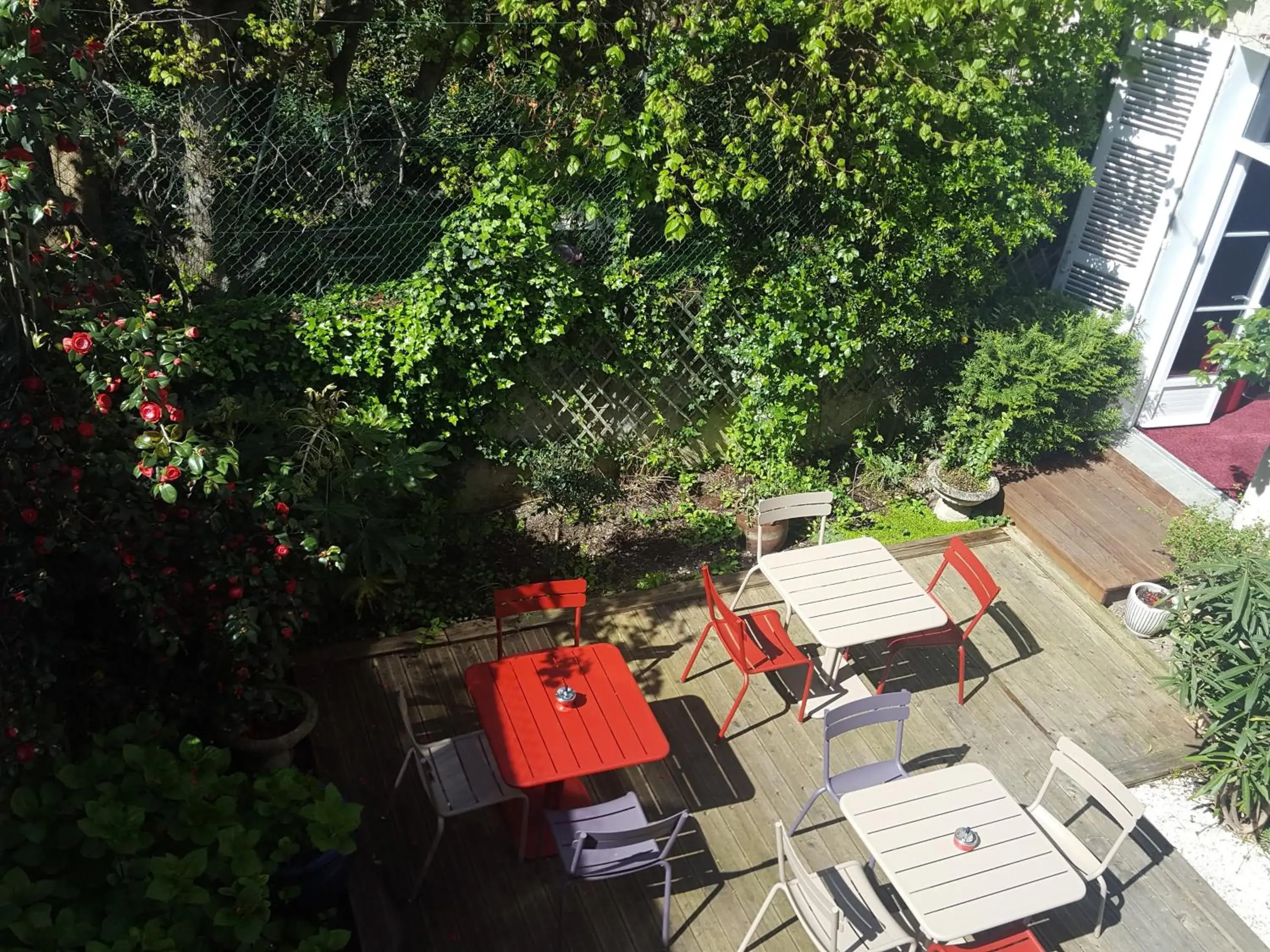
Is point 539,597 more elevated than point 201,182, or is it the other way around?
point 201,182

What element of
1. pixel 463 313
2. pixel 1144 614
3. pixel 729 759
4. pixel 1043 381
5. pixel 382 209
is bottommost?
pixel 729 759

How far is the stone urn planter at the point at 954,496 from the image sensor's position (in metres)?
7.45

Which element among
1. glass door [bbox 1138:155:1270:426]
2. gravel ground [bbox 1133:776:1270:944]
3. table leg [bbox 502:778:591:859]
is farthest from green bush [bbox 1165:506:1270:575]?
table leg [bbox 502:778:591:859]

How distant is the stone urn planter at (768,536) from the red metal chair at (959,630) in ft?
3.87

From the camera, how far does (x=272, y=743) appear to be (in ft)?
15.8

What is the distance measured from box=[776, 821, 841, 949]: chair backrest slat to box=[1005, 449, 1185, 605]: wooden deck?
11.6 ft

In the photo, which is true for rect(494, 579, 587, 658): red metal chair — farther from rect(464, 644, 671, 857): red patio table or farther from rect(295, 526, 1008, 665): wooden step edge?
rect(295, 526, 1008, 665): wooden step edge

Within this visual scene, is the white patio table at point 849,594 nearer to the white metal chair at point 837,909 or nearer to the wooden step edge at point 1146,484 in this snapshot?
the white metal chair at point 837,909

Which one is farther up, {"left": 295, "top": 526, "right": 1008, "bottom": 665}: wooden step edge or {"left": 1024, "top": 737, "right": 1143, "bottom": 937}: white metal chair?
{"left": 1024, "top": 737, "right": 1143, "bottom": 937}: white metal chair

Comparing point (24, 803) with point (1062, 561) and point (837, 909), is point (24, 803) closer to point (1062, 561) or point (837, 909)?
point (837, 909)

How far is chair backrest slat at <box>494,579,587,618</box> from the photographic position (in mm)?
5172

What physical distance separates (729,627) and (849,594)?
67 cm

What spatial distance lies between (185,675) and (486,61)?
4.99m

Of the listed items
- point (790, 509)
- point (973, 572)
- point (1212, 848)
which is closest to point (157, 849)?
point (790, 509)
